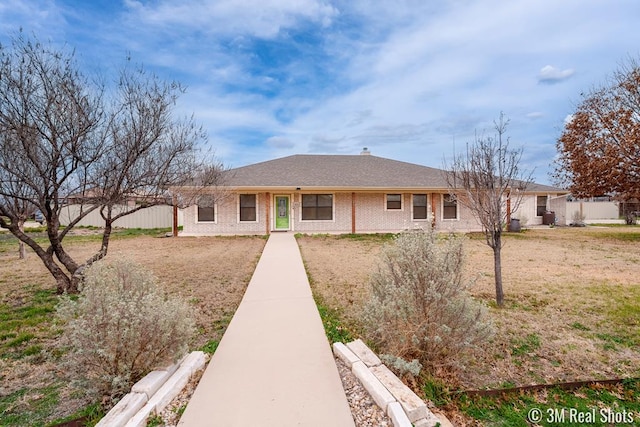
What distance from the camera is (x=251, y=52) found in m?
11.2

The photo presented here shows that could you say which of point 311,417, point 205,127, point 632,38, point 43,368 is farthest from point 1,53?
point 632,38

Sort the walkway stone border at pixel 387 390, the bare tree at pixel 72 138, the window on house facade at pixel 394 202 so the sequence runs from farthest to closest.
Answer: the window on house facade at pixel 394 202
the bare tree at pixel 72 138
the walkway stone border at pixel 387 390

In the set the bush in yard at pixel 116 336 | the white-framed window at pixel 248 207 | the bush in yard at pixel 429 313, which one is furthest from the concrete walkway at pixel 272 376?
the white-framed window at pixel 248 207

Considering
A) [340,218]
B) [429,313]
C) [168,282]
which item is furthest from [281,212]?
[429,313]

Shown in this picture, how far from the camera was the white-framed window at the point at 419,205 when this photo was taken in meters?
18.5

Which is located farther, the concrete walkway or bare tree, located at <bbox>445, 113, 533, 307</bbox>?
bare tree, located at <bbox>445, 113, 533, 307</bbox>

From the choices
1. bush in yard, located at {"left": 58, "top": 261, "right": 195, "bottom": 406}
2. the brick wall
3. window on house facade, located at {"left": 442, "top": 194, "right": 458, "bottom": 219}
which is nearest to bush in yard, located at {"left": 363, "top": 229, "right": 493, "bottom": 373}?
bush in yard, located at {"left": 58, "top": 261, "right": 195, "bottom": 406}

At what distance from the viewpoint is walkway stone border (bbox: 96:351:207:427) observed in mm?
2297

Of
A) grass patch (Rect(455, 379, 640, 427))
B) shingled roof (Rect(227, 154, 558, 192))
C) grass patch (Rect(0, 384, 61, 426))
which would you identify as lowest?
grass patch (Rect(455, 379, 640, 427))

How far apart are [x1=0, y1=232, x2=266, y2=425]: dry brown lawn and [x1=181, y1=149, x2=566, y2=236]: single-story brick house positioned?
1910 mm

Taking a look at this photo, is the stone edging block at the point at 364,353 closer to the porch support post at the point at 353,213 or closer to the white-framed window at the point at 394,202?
the porch support post at the point at 353,213

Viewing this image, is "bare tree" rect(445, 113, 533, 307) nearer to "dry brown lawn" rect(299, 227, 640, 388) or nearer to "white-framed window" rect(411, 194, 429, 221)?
"dry brown lawn" rect(299, 227, 640, 388)

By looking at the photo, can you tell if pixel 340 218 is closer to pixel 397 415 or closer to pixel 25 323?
pixel 25 323

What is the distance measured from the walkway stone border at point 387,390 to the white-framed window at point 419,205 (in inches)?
622
